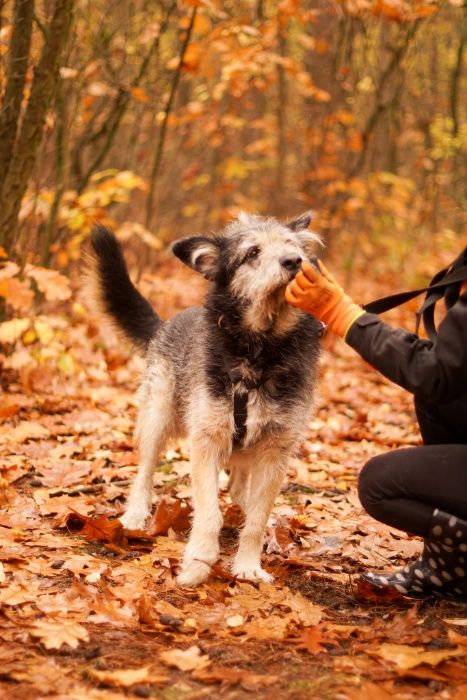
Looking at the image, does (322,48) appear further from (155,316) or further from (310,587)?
(310,587)

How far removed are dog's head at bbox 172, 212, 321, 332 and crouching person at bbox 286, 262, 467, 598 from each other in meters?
0.42

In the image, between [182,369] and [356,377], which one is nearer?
[182,369]

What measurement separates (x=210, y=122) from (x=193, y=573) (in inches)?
419

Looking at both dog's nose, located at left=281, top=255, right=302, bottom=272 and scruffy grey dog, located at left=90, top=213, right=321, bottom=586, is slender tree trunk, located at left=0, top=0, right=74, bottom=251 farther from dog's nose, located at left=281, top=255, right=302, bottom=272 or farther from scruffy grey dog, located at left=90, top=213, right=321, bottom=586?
dog's nose, located at left=281, top=255, right=302, bottom=272

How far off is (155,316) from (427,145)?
16.3 meters

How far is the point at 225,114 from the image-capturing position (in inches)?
532

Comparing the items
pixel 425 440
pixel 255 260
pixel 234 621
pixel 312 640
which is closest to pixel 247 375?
pixel 255 260

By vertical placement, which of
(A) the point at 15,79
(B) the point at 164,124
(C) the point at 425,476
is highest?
(B) the point at 164,124

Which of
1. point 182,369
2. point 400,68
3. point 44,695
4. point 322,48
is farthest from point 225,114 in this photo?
point 44,695

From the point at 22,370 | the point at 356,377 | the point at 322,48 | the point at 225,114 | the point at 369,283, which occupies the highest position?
the point at 322,48

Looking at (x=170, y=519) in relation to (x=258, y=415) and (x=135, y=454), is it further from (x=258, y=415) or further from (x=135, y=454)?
(x=135, y=454)

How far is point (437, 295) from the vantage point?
10.7ft

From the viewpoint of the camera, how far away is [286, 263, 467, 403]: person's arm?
9.44 feet

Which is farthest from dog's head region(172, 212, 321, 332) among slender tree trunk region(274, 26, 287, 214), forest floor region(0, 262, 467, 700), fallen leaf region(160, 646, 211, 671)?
slender tree trunk region(274, 26, 287, 214)
